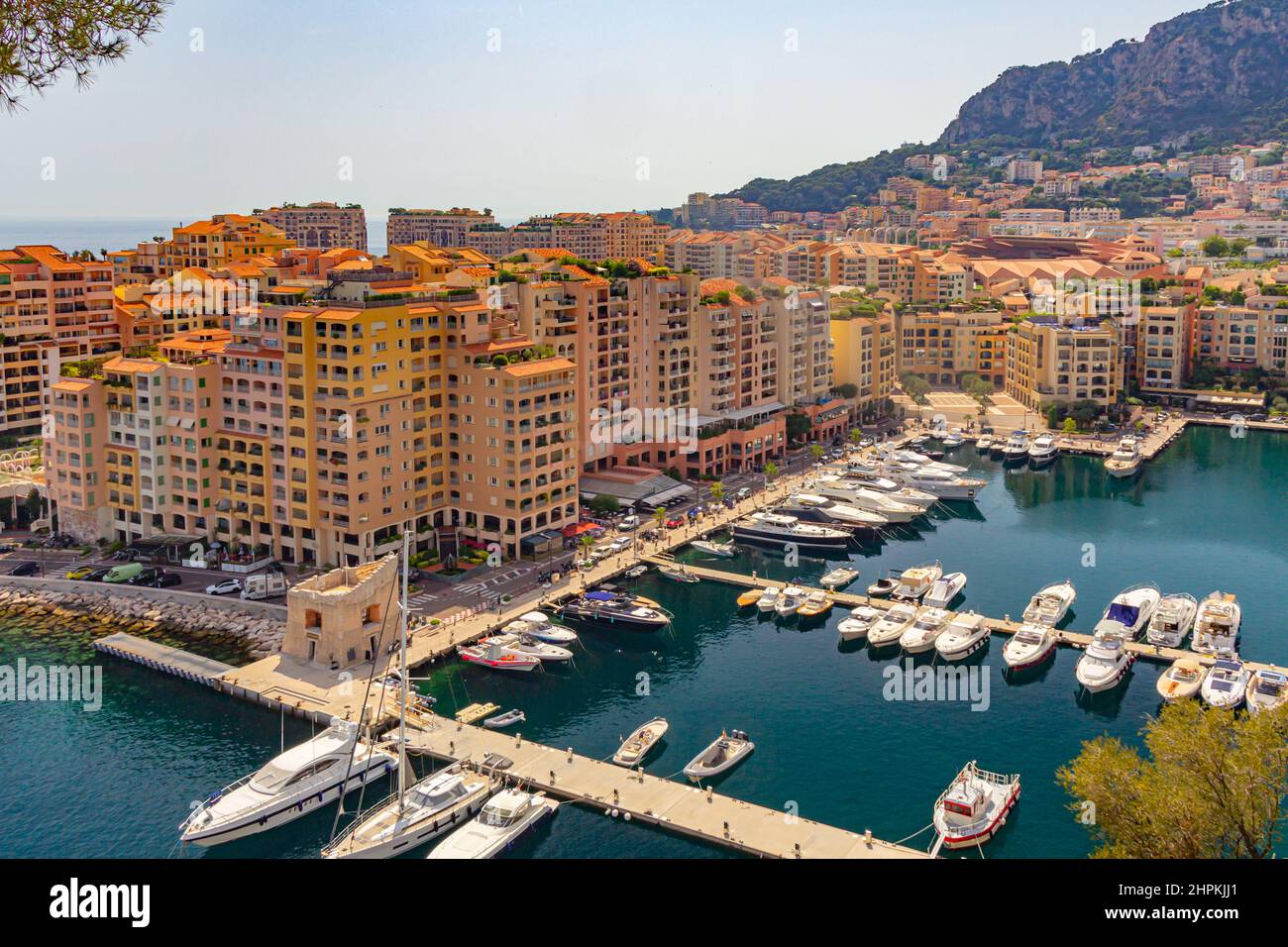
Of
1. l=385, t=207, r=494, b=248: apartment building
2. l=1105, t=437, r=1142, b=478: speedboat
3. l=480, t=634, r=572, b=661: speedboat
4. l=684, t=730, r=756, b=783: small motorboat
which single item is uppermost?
l=385, t=207, r=494, b=248: apartment building

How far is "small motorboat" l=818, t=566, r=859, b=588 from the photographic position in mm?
38312

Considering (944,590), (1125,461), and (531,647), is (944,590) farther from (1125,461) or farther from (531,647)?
(1125,461)

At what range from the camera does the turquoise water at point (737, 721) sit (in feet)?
76.3

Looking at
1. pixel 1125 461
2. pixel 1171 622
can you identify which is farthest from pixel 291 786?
pixel 1125 461

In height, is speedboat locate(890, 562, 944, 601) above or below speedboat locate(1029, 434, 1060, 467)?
below

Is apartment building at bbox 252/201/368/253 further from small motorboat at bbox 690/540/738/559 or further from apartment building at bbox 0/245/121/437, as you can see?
small motorboat at bbox 690/540/738/559

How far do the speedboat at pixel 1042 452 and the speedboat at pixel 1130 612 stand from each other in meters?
22.2

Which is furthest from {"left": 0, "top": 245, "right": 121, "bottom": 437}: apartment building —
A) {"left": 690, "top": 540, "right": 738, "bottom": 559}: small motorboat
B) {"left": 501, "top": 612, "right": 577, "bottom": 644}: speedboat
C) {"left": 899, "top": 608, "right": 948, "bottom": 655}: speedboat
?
{"left": 899, "top": 608, "right": 948, "bottom": 655}: speedboat

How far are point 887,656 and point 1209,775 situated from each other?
20456 mm

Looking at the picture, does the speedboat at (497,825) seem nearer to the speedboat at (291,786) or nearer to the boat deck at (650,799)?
the boat deck at (650,799)

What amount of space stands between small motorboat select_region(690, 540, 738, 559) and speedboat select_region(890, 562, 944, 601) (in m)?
5.96

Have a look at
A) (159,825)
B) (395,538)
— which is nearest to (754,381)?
(395,538)

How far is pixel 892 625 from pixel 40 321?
40568mm

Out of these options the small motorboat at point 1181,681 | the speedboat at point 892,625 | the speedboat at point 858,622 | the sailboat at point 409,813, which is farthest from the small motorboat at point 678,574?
the sailboat at point 409,813
